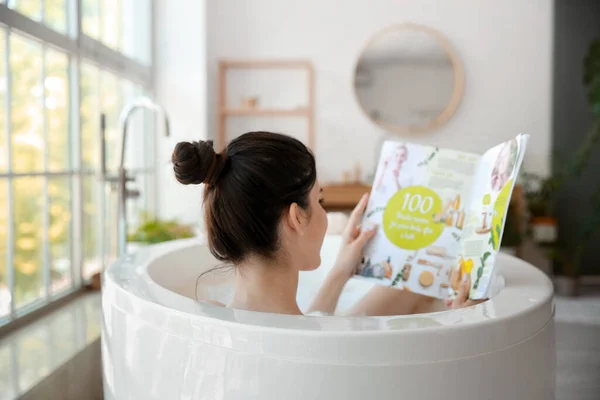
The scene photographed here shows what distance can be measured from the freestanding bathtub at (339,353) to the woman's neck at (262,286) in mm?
157

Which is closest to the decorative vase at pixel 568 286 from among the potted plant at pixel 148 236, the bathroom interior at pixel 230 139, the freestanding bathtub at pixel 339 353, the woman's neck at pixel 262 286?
the bathroom interior at pixel 230 139

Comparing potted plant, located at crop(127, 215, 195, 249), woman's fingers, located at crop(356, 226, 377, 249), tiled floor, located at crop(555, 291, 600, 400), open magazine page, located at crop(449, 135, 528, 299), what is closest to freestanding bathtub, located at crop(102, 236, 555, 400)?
open magazine page, located at crop(449, 135, 528, 299)

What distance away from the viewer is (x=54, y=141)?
240 centimetres

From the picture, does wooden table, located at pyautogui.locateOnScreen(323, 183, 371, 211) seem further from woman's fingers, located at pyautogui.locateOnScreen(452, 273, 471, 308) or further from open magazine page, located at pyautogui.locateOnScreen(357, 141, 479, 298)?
woman's fingers, located at pyautogui.locateOnScreen(452, 273, 471, 308)

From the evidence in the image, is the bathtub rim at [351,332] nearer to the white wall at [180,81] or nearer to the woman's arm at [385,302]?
the woman's arm at [385,302]

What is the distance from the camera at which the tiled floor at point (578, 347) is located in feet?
7.82

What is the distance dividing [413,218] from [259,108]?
293cm

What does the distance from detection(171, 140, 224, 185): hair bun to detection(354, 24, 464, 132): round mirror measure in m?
3.29

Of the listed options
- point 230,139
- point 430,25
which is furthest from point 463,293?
point 430,25

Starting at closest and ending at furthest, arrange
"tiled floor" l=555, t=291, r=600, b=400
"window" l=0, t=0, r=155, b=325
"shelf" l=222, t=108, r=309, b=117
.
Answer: "window" l=0, t=0, r=155, b=325, "tiled floor" l=555, t=291, r=600, b=400, "shelf" l=222, t=108, r=309, b=117

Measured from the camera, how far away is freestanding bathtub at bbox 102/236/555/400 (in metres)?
0.87

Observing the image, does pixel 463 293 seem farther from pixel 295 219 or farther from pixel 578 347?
pixel 578 347

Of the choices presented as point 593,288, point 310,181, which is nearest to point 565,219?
point 593,288

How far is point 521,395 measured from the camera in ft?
3.19
